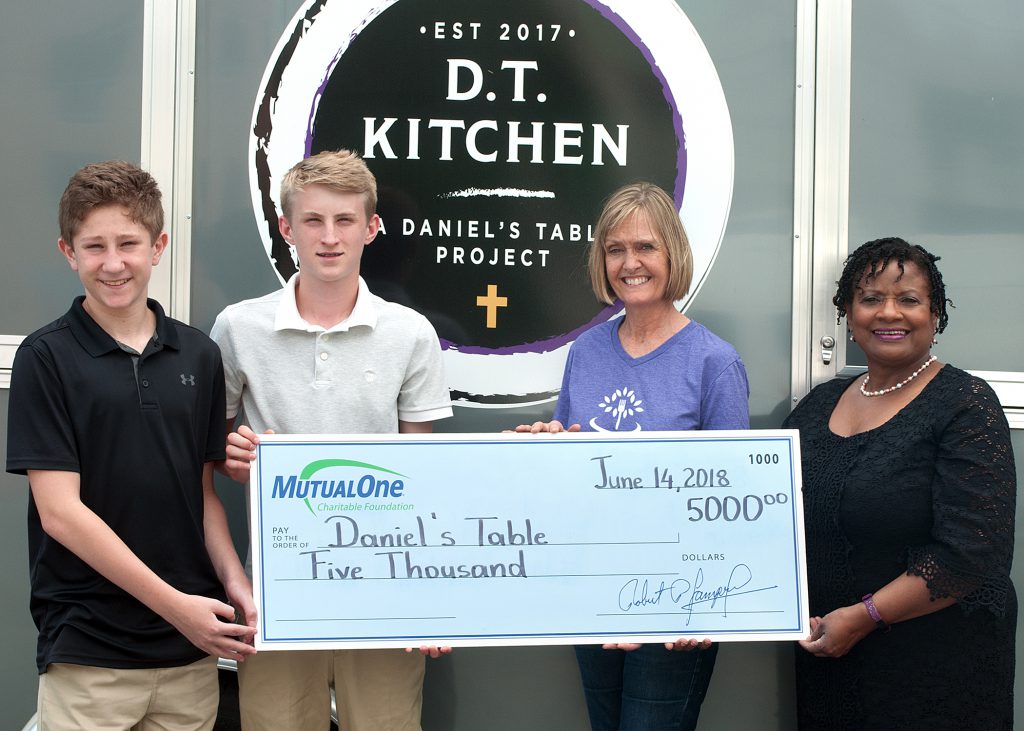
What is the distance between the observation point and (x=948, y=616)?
2.18 metres

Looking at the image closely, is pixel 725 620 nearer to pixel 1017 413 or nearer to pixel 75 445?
pixel 1017 413

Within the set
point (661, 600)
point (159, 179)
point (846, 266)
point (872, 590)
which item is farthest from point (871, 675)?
point (159, 179)

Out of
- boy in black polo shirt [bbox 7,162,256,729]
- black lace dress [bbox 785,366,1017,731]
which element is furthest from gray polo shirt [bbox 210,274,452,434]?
black lace dress [bbox 785,366,1017,731]

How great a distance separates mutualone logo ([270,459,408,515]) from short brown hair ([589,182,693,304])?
78 centimetres

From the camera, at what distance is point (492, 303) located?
251 cm

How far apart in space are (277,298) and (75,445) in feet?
1.95

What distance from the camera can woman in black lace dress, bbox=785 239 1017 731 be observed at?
2094 mm

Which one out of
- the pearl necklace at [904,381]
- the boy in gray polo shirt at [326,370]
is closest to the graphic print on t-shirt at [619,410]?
the boy in gray polo shirt at [326,370]

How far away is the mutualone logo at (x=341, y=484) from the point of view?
2.06m

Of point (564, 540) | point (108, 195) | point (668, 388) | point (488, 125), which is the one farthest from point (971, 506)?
point (108, 195)

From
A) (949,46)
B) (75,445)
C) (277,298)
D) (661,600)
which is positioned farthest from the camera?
(949,46)

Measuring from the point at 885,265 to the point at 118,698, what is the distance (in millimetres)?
2086

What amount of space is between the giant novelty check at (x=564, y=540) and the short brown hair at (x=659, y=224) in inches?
15.8

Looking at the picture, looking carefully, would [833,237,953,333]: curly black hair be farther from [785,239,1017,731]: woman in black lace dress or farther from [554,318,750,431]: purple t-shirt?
[554,318,750,431]: purple t-shirt
